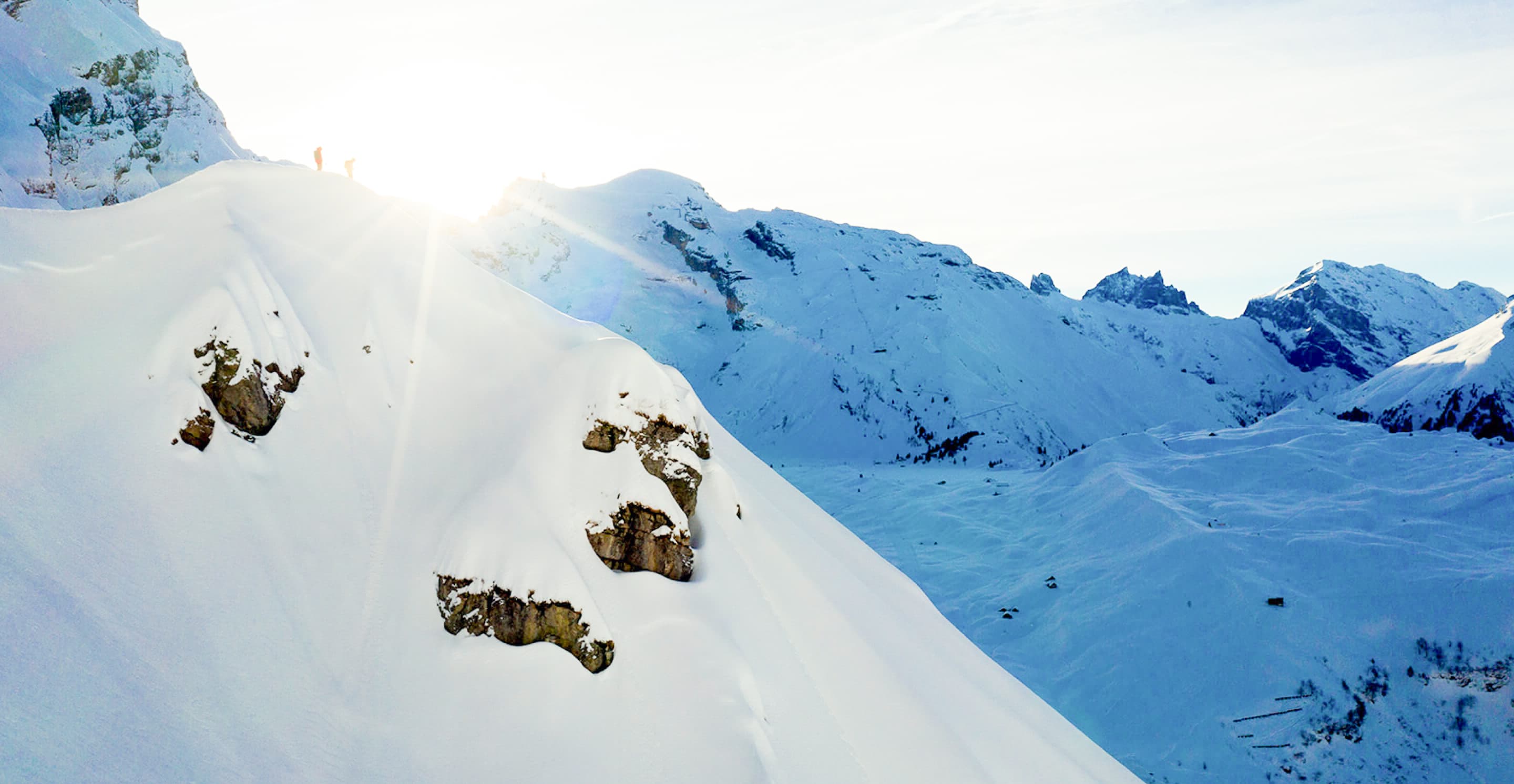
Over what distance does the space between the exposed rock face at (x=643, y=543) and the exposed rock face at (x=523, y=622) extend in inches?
26.4

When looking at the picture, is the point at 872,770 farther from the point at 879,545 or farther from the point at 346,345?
the point at 879,545

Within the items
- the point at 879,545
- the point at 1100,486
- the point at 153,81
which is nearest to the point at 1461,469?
the point at 1100,486

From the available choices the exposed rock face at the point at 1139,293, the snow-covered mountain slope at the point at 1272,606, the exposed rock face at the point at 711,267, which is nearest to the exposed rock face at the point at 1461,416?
Answer: the snow-covered mountain slope at the point at 1272,606

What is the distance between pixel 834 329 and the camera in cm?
5722

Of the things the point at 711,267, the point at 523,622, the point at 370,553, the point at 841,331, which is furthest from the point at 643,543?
the point at 711,267

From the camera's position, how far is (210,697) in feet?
14.5

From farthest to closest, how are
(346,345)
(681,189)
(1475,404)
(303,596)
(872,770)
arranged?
(681,189) → (1475,404) → (346,345) → (872,770) → (303,596)

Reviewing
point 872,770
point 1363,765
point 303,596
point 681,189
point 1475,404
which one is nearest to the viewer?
point 303,596

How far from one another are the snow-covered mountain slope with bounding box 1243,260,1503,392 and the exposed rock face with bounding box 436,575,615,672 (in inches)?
4410

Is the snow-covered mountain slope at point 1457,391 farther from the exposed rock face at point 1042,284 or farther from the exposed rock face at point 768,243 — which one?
the exposed rock face at point 1042,284

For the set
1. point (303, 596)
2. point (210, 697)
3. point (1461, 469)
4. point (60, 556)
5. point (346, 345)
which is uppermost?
point (346, 345)

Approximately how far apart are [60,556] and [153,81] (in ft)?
A: 109

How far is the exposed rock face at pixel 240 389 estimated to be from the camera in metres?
6.02

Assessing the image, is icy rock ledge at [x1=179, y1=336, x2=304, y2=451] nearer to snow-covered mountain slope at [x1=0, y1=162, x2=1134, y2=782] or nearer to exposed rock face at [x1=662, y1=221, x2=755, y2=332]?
snow-covered mountain slope at [x1=0, y1=162, x2=1134, y2=782]
